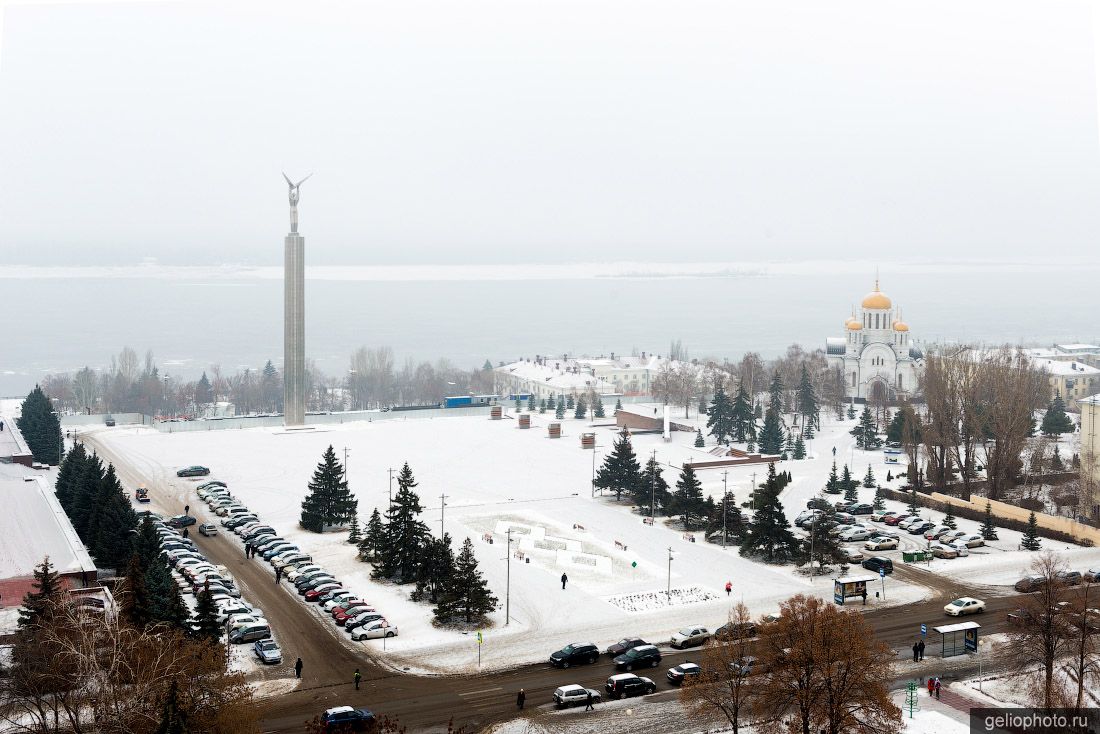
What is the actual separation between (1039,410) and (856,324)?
12132 mm

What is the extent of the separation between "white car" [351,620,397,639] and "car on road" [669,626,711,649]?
16.7 feet

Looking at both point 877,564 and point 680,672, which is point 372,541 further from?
point 877,564

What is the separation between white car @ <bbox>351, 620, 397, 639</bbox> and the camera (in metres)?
20.2

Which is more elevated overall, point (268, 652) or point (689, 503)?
point (689, 503)

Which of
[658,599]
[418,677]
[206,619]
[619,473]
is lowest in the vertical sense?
[418,677]

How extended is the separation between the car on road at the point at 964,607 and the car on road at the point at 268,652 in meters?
12.7

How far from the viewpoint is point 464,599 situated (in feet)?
69.3

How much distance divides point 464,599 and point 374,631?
1.78 meters

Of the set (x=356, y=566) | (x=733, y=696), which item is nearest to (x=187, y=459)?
(x=356, y=566)

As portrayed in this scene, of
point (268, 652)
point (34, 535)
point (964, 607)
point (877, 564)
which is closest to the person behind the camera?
point (268, 652)

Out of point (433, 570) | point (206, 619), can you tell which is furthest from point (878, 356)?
point (206, 619)

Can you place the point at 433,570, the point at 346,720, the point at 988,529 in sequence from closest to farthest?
1. the point at 346,720
2. the point at 433,570
3. the point at 988,529

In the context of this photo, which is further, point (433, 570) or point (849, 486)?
point (849, 486)

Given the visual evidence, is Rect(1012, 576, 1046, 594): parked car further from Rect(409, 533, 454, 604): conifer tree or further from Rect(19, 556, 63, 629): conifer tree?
Rect(19, 556, 63, 629): conifer tree
